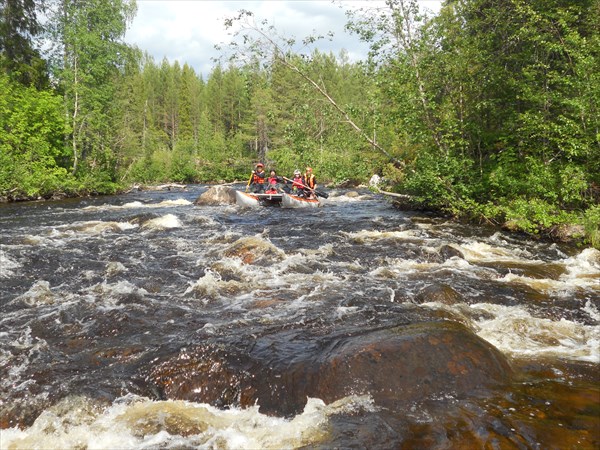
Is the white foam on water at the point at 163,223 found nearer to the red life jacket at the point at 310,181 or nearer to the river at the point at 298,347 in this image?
the river at the point at 298,347

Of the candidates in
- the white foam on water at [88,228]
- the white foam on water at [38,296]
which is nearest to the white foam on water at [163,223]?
the white foam on water at [88,228]

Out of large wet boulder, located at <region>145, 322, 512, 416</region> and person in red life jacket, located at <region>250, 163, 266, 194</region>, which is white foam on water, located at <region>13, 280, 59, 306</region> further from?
person in red life jacket, located at <region>250, 163, 266, 194</region>

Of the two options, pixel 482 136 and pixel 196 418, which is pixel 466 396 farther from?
pixel 482 136

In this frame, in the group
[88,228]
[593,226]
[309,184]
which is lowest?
[88,228]

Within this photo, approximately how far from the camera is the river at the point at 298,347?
361 cm

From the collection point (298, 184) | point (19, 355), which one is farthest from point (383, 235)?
point (19, 355)

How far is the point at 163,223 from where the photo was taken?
14.4 meters

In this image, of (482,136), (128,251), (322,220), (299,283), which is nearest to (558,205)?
(482,136)

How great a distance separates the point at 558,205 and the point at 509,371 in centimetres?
949

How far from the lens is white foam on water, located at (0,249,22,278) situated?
27.1ft

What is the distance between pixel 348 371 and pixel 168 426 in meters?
1.76

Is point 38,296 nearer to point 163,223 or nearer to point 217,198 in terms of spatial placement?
point 163,223

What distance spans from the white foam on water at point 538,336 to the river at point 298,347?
0.03 m

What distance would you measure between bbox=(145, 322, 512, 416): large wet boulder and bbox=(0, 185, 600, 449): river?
0.02 metres
